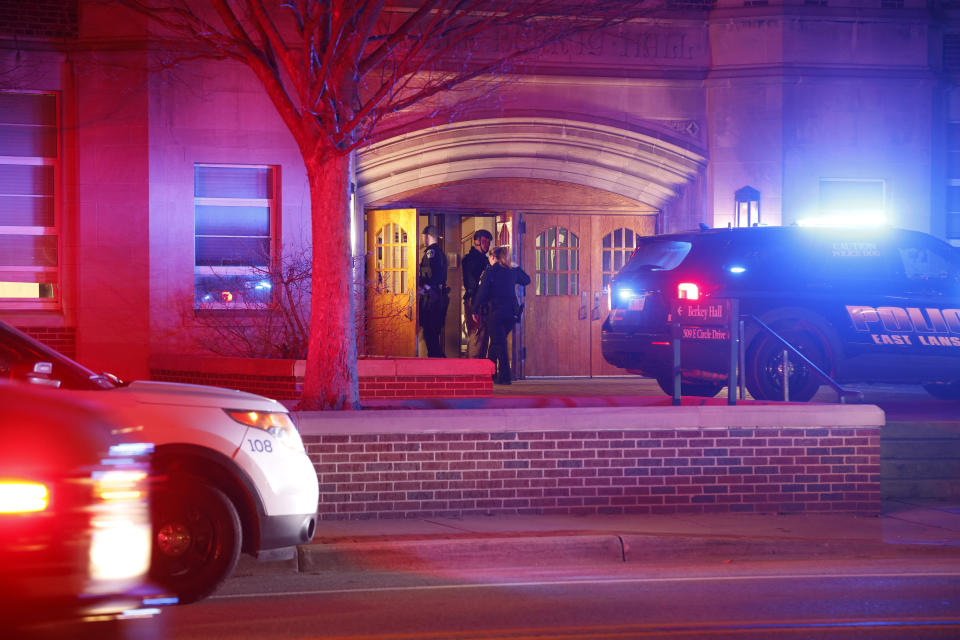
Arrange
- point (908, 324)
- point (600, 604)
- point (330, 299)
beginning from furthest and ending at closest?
1. point (908, 324)
2. point (330, 299)
3. point (600, 604)

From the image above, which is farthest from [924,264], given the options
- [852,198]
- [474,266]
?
[474,266]

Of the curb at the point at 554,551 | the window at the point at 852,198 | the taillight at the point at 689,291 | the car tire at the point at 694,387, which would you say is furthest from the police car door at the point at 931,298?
the curb at the point at 554,551

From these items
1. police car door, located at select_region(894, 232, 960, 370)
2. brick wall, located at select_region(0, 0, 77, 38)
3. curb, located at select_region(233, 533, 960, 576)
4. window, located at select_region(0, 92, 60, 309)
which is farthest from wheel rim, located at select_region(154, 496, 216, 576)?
brick wall, located at select_region(0, 0, 77, 38)

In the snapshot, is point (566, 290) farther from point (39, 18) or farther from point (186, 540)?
point (186, 540)

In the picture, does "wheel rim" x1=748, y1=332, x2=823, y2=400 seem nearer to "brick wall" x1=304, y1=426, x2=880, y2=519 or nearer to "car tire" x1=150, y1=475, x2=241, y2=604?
"brick wall" x1=304, y1=426, x2=880, y2=519

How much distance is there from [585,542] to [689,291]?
4594mm

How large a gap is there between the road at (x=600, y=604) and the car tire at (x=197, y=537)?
177 millimetres

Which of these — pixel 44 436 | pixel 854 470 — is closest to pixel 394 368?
pixel 854 470

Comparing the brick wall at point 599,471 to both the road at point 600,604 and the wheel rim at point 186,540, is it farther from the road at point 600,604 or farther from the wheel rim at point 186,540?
the wheel rim at point 186,540

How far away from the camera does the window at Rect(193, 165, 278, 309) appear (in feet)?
53.7

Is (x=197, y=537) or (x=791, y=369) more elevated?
(x=791, y=369)

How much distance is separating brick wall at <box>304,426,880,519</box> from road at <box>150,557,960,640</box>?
1561 millimetres

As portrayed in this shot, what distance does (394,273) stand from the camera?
19.0m

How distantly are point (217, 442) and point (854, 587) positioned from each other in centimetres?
411
